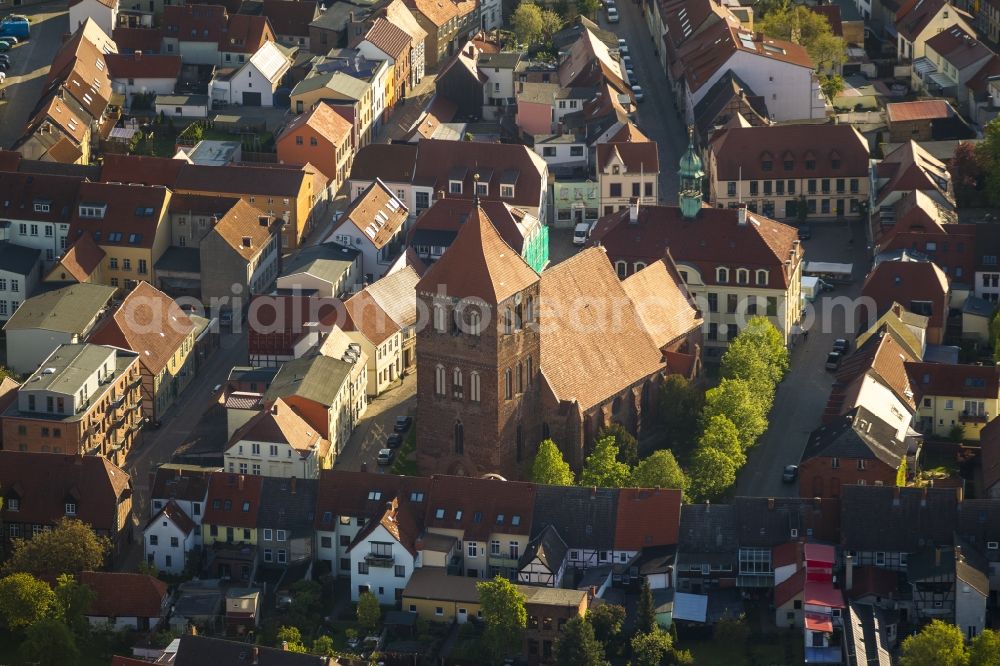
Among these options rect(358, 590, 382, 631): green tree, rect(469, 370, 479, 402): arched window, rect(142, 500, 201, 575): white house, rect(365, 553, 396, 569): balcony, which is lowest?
rect(358, 590, 382, 631): green tree

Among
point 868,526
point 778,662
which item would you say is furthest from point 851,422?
point 778,662

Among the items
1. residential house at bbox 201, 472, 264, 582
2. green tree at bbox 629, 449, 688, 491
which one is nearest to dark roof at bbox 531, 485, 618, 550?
green tree at bbox 629, 449, 688, 491

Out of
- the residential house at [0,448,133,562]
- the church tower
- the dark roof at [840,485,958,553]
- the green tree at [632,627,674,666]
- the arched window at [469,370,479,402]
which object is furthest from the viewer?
the arched window at [469,370,479,402]

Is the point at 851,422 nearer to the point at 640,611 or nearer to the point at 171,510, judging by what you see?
the point at 640,611

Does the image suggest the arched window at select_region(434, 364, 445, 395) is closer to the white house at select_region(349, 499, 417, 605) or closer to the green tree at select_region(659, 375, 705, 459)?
the white house at select_region(349, 499, 417, 605)

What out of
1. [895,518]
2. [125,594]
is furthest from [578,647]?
[125,594]

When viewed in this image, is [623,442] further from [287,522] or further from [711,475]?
[287,522]
